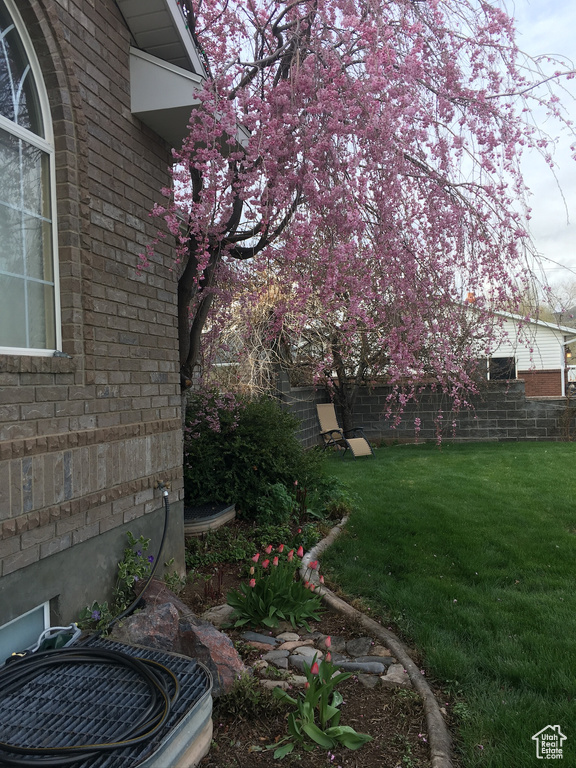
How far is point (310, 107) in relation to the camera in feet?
10.6

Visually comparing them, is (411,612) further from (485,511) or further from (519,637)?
(485,511)

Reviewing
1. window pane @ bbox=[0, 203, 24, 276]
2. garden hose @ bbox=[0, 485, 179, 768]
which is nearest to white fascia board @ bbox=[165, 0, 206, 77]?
window pane @ bbox=[0, 203, 24, 276]

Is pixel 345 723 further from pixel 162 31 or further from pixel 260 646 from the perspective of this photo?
pixel 162 31

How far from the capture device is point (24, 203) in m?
2.80

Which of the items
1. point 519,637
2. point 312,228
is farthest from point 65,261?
point 519,637

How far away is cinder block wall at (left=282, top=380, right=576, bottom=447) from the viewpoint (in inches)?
462

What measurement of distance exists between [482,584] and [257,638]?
1843 millimetres

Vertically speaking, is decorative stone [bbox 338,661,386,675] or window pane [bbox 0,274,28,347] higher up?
window pane [bbox 0,274,28,347]

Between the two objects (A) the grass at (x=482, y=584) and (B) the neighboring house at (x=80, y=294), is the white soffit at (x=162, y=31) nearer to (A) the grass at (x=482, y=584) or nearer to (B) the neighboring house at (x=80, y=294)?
(B) the neighboring house at (x=80, y=294)

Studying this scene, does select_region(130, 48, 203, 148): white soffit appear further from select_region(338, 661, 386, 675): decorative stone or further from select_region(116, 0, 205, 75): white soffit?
select_region(338, 661, 386, 675): decorative stone

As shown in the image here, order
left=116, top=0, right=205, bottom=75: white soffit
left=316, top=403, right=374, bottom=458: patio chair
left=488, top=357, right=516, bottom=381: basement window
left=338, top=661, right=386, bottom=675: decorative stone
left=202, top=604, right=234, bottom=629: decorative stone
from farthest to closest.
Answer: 1. left=316, top=403, right=374, bottom=458: patio chair
2. left=488, top=357, right=516, bottom=381: basement window
3. left=116, top=0, right=205, bottom=75: white soffit
4. left=202, top=604, right=234, bottom=629: decorative stone
5. left=338, top=661, right=386, bottom=675: decorative stone

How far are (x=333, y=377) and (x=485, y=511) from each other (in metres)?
6.33

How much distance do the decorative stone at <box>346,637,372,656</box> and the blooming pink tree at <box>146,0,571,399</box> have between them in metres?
2.22

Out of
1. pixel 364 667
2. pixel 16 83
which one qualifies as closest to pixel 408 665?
pixel 364 667
